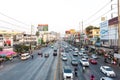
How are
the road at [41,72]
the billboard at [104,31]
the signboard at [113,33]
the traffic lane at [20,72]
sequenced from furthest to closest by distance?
the billboard at [104,31] → the signboard at [113,33] → the traffic lane at [20,72] → the road at [41,72]

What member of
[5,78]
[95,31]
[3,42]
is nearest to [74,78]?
[5,78]

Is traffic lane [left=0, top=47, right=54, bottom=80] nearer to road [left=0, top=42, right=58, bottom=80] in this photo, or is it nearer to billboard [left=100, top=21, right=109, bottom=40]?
road [left=0, top=42, right=58, bottom=80]

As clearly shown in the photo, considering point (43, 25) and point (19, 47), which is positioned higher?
point (43, 25)

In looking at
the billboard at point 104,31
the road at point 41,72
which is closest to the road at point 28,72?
the road at point 41,72

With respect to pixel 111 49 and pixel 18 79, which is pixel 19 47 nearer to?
pixel 111 49

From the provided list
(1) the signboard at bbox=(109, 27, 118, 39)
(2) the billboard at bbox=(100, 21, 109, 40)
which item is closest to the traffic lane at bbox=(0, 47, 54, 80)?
(1) the signboard at bbox=(109, 27, 118, 39)

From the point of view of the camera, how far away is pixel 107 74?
36.1 m

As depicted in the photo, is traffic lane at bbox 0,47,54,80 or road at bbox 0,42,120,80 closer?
road at bbox 0,42,120,80

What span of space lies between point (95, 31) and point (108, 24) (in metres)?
52.4

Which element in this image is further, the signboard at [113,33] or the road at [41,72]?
the signboard at [113,33]

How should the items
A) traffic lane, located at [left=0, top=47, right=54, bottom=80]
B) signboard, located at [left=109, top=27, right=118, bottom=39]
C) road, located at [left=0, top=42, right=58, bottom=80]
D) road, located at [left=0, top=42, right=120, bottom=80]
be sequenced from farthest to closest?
1. signboard, located at [left=109, top=27, right=118, bottom=39]
2. traffic lane, located at [left=0, top=47, right=54, bottom=80]
3. road, located at [left=0, top=42, right=58, bottom=80]
4. road, located at [left=0, top=42, right=120, bottom=80]

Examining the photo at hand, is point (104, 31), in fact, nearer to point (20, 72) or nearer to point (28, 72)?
point (28, 72)

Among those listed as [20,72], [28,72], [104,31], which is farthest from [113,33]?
[20,72]

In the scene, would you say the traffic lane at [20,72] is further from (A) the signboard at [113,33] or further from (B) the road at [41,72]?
(A) the signboard at [113,33]
